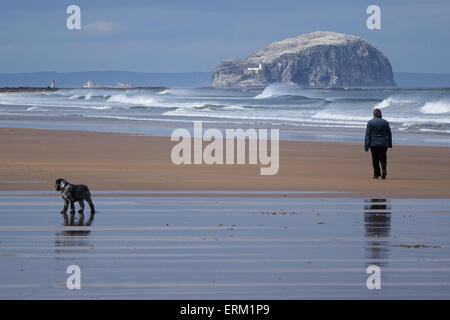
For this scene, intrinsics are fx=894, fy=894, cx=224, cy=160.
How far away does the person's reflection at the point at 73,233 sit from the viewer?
28.5 ft

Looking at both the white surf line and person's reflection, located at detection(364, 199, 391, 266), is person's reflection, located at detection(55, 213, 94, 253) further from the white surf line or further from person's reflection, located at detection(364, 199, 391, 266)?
person's reflection, located at detection(364, 199, 391, 266)

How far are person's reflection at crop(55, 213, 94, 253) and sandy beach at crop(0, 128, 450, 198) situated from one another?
11.0 ft

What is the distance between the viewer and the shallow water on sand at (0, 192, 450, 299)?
271 inches

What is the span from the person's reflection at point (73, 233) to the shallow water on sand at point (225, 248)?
12mm

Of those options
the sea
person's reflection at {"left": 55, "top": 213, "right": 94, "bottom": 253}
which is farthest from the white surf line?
the sea

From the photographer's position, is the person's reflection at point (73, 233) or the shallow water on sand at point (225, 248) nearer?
the shallow water on sand at point (225, 248)

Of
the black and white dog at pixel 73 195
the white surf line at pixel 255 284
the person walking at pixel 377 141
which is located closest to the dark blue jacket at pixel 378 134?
the person walking at pixel 377 141

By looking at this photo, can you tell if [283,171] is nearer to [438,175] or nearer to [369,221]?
[438,175]

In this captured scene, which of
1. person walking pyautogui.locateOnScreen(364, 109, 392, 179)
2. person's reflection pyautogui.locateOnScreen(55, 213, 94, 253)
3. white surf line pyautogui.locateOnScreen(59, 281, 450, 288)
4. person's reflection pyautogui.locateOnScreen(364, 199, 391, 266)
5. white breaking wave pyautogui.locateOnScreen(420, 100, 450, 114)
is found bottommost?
white surf line pyautogui.locateOnScreen(59, 281, 450, 288)

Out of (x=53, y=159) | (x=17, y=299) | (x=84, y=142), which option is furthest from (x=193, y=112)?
(x=17, y=299)

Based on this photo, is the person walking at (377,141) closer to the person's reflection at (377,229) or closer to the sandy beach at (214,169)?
the sandy beach at (214,169)

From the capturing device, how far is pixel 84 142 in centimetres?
2491

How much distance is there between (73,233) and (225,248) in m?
1.79
